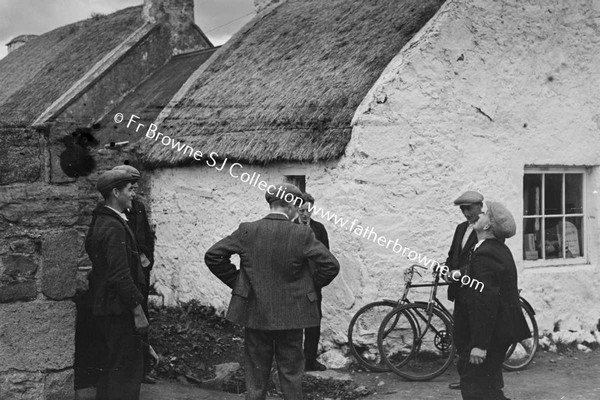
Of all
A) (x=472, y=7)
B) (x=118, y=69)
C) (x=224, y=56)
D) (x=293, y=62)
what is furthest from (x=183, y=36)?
(x=472, y=7)

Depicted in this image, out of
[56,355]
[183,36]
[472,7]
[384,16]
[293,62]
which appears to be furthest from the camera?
[183,36]

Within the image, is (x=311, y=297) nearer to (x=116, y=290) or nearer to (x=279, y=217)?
(x=279, y=217)

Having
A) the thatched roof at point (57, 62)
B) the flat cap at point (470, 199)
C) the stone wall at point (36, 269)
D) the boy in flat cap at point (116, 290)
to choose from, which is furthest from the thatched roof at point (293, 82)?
the thatched roof at point (57, 62)

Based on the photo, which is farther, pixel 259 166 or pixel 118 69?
pixel 118 69

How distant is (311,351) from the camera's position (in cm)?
826

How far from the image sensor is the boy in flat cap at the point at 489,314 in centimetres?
544

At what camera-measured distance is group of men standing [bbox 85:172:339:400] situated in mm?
5453

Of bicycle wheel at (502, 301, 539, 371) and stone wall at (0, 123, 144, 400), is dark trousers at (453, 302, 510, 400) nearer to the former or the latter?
stone wall at (0, 123, 144, 400)

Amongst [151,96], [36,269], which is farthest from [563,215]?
[151,96]

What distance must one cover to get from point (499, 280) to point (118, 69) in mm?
11373

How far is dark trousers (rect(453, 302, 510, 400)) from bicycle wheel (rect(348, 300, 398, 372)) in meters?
2.75

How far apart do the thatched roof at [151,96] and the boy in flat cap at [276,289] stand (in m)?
7.55

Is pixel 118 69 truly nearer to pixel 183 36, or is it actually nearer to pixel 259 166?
pixel 183 36

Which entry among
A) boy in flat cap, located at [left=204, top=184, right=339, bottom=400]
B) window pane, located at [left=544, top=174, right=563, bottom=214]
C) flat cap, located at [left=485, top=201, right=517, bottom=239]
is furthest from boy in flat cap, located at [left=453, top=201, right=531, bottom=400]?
window pane, located at [left=544, top=174, right=563, bottom=214]
